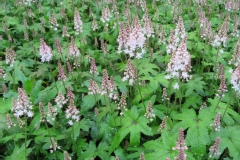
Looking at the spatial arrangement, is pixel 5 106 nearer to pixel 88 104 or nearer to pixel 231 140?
pixel 88 104

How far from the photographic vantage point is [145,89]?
15.0 feet

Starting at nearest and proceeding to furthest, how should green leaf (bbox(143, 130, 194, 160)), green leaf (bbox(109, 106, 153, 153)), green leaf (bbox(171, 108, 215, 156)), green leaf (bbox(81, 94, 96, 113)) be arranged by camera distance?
green leaf (bbox(143, 130, 194, 160))
green leaf (bbox(171, 108, 215, 156))
green leaf (bbox(109, 106, 153, 153))
green leaf (bbox(81, 94, 96, 113))

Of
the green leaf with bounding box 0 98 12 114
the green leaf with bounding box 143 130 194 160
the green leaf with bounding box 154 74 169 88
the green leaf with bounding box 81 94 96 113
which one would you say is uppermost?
the green leaf with bounding box 154 74 169 88

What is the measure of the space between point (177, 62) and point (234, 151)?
1.41 meters

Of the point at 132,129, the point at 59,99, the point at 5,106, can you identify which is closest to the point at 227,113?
the point at 132,129

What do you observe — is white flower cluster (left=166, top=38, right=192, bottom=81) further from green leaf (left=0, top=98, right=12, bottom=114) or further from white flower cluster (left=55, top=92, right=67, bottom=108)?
green leaf (left=0, top=98, right=12, bottom=114)

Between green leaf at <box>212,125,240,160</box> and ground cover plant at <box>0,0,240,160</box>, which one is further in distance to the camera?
ground cover plant at <box>0,0,240,160</box>

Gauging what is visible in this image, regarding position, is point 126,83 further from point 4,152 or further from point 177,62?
point 4,152

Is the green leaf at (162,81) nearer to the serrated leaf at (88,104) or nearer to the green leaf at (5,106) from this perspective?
the serrated leaf at (88,104)

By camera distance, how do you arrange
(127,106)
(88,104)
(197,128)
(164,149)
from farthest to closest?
(127,106), (88,104), (197,128), (164,149)

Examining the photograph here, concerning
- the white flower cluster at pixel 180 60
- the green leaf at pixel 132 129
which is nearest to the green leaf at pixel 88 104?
the green leaf at pixel 132 129

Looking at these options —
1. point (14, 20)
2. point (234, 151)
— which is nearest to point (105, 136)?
point (234, 151)

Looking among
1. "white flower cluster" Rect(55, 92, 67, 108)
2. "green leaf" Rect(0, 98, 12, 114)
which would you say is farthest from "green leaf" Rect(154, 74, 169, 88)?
"green leaf" Rect(0, 98, 12, 114)

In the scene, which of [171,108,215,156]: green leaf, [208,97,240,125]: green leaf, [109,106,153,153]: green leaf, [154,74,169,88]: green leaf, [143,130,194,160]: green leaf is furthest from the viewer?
[154,74,169,88]: green leaf
